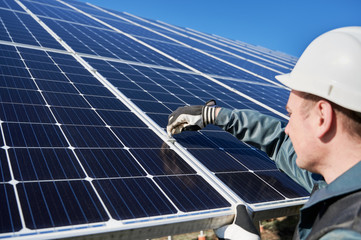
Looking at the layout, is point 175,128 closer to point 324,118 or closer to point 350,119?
point 324,118

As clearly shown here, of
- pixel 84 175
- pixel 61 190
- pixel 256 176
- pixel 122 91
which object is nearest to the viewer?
pixel 61 190

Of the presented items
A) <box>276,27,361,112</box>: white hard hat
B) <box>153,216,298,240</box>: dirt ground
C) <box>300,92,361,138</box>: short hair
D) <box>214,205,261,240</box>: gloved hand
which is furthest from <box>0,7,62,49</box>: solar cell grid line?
<box>300,92,361,138</box>: short hair

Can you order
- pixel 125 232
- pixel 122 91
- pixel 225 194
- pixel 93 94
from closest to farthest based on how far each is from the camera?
pixel 125 232 < pixel 225 194 < pixel 93 94 < pixel 122 91

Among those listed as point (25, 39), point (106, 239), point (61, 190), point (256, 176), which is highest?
point (25, 39)

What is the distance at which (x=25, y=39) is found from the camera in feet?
28.4

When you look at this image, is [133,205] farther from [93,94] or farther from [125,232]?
[93,94]

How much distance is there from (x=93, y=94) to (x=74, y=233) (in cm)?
367

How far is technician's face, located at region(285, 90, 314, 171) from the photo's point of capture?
245 cm

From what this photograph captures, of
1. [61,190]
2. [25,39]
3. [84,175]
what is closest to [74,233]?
[61,190]

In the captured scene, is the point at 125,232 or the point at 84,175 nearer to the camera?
the point at 125,232

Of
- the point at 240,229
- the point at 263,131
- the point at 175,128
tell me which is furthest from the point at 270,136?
the point at 240,229

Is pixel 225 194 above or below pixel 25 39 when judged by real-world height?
below

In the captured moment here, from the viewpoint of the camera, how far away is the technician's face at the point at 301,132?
8.04ft

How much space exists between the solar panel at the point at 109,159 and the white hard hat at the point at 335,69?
5.37 feet
